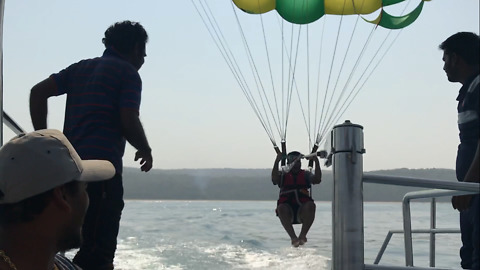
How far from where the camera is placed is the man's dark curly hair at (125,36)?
3521mm

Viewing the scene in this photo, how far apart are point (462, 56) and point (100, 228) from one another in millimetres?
2535

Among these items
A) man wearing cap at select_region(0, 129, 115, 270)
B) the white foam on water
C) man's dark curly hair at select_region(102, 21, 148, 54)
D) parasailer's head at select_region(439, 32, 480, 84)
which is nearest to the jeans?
parasailer's head at select_region(439, 32, 480, 84)

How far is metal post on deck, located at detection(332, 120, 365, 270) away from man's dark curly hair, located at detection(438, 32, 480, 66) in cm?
159

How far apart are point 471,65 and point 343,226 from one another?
1836mm

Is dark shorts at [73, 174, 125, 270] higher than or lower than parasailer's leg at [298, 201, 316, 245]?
higher

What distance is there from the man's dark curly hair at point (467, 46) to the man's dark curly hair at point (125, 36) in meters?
2.05

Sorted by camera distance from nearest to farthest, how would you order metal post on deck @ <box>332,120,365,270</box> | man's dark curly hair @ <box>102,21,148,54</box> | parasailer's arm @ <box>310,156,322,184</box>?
metal post on deck @ <box>332,120,365,270</box> → man's dark curly hair @ <box>102,21,148,54</box> → parasailer's arm @ <box>310,156,322,184</box>

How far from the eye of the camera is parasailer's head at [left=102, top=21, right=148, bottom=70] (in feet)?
11.6

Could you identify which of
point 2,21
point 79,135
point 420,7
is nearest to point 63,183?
point 2,21

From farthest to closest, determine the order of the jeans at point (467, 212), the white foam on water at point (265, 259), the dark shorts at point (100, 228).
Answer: the white foam on water at point (265, 259) < the jeans at point (467, 212) < the dark shorts at point (100, 228)

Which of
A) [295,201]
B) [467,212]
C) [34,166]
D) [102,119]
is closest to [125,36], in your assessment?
[102,119]

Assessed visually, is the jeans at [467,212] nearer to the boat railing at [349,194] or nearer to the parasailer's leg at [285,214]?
the boat railing at [349,194]

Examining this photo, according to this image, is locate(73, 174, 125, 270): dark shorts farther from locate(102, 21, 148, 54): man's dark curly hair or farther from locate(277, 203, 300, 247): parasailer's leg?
locate(277, 203, 300, 247): parasailer's leg

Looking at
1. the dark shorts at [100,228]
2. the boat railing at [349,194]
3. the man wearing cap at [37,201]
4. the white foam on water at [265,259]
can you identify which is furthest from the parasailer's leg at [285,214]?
the man wearing cap at [37,201]
